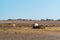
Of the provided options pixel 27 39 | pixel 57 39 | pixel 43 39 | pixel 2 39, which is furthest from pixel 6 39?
pixel 57 39

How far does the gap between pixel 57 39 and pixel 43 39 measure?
75.0 inches

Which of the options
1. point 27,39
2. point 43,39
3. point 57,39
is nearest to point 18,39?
point 27,39

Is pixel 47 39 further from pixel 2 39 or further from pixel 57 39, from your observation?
pixel 2 39

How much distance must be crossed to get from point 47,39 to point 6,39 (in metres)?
5.46

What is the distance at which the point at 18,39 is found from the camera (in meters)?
25.2

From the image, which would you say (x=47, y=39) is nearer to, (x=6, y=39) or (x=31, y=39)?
(x=31, y=39)

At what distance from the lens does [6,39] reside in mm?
24812

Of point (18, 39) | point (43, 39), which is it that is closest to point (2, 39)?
point (18, 39)

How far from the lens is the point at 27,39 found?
83.8 ft

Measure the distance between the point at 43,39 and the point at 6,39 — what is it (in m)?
4.99

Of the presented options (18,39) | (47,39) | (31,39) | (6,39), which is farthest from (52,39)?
(6,39)

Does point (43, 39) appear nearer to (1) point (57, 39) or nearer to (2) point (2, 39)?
(1) point (57, 39)

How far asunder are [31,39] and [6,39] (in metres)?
3.32

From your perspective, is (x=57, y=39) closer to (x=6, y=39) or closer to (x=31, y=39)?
(x=31, y=39)
